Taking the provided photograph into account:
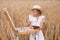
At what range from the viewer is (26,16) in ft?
8.16

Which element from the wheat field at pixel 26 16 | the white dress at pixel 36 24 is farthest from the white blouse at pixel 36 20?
the wheat field at pixel 26 16

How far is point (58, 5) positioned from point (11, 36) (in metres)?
0.67

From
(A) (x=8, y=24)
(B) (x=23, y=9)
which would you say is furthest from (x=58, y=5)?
(A) (x=8, y=24)

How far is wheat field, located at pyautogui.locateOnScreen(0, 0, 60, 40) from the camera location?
2.45 meters

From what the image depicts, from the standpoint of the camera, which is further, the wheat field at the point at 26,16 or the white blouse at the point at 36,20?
the wheat field at the point at 26,16

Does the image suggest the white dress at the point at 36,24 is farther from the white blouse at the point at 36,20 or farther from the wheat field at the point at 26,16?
the wheat field at the point at 26,16

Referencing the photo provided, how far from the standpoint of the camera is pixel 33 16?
2359 millimetres

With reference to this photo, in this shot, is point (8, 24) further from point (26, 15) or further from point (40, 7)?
point (40, 7)

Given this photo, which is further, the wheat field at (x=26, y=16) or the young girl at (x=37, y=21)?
the wheat field at (x=26, y=16)

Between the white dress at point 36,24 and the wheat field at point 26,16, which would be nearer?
the white dress at point 36,24

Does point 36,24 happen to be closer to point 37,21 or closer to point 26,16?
point 37,21

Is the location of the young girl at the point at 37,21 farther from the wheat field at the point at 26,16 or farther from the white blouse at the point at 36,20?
the wheat field at the point at 26,16

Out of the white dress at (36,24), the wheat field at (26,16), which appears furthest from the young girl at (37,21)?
the wheat field at (26,16)

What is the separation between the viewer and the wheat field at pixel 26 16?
2449 mm
